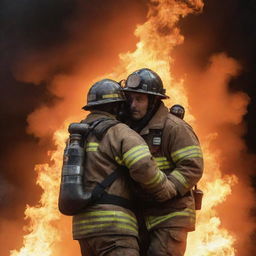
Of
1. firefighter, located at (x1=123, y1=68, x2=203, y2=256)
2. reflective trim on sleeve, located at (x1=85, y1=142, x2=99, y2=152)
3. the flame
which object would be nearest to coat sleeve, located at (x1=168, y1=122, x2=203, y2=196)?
firefighter, located at (x1=123, y1=68, x2=203, y2=256)

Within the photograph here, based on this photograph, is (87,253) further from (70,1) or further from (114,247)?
(70,1)

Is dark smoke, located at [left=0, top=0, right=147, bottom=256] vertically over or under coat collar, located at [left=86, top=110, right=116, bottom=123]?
over

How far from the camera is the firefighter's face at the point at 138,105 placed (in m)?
5.13

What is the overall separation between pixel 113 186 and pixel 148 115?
104 centimetres

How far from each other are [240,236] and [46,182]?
16.5ft

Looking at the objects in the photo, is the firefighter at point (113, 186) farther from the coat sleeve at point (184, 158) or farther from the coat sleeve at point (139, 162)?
the coat sleeve at point (184, 158)

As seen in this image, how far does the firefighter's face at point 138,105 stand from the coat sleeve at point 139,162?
656 millimetres

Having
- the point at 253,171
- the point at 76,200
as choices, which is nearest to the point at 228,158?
the point at 253,171

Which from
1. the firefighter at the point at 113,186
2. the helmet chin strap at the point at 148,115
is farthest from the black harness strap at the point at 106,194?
the helmet chin strap at the point at 148,115

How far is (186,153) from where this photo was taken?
479 centimetres

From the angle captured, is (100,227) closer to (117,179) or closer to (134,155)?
(117,179)

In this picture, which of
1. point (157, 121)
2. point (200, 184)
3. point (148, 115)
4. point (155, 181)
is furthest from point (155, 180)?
point (200, 184)

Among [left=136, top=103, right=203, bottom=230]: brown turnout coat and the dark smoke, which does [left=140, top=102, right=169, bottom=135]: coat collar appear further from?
the dark smoke

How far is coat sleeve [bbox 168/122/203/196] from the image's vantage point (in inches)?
185
